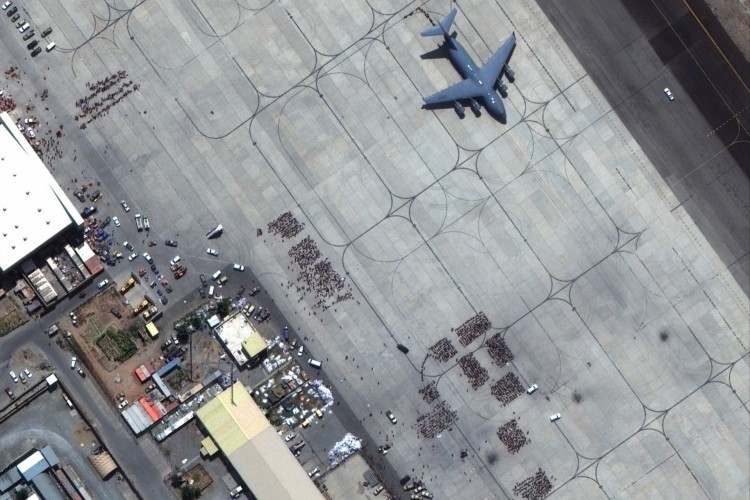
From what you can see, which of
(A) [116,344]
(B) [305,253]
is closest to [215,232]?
(B) [305,253]

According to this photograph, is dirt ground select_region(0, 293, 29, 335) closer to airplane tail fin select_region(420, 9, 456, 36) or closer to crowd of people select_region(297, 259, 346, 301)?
crowd of people select_region(297, 259, 346, 301)

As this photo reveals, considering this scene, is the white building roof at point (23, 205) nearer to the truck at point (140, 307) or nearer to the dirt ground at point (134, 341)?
the dirt ground at point (134, 341)

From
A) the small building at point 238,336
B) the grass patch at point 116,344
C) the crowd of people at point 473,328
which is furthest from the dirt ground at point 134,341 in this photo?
the crowd of people at point 473,328

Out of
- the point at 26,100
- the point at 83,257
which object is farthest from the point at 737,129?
the point at 26,100

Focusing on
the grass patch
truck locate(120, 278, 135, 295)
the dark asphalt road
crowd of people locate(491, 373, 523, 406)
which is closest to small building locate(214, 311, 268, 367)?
the grass patch

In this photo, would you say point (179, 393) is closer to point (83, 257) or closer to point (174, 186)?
point (83, 257)

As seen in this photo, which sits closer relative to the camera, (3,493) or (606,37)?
(3,493)
